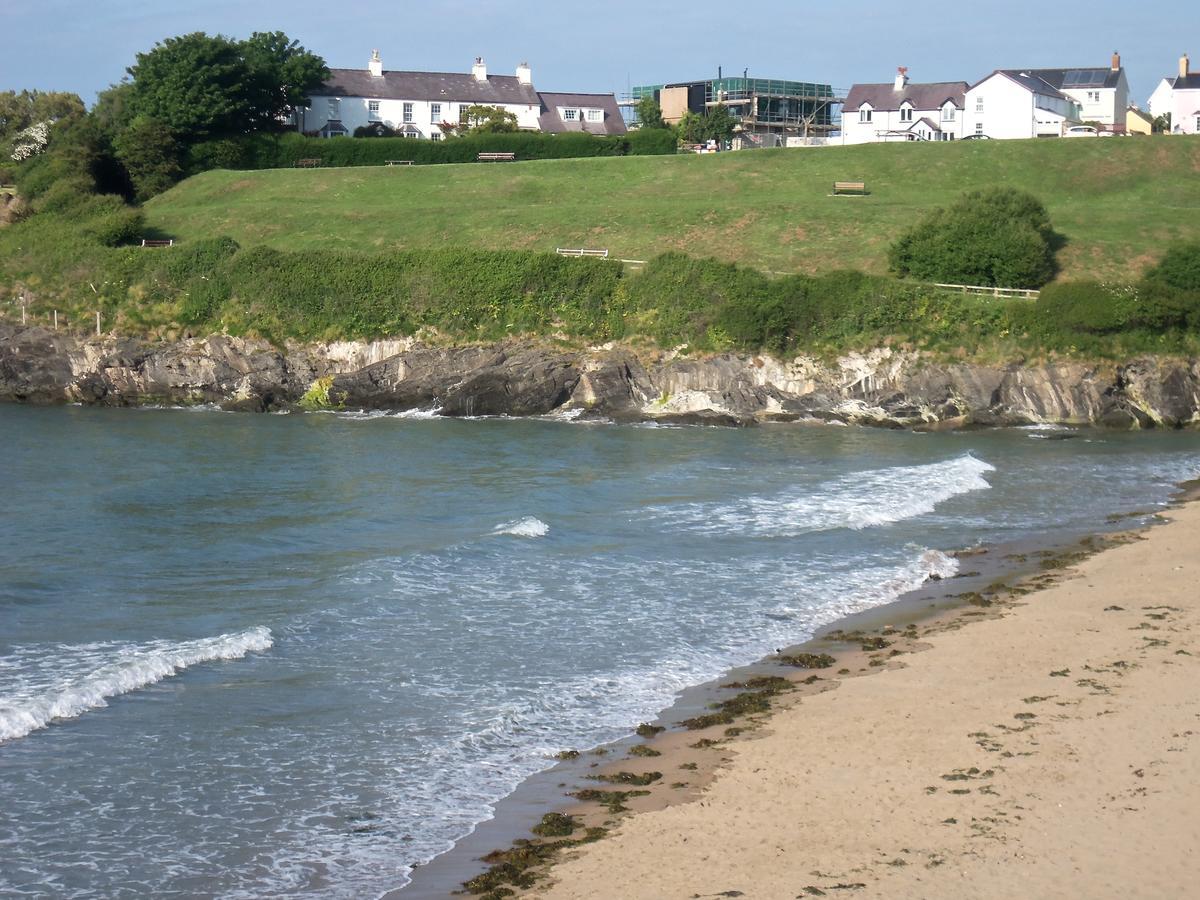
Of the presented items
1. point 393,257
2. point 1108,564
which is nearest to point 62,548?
point 1108,564

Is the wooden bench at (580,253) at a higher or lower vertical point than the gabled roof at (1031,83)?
lower

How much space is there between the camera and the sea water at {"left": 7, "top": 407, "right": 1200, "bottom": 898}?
10570mm

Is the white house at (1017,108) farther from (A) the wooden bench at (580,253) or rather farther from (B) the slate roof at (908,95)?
(A) the wooden bench at (580,253)

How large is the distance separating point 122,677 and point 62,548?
8.46 metres

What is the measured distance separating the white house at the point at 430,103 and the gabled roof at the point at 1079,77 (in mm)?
30371

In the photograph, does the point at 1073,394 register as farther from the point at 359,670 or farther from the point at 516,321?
the point at 359,670

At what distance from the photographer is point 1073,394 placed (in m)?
40.8

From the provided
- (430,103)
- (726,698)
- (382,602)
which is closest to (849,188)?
(430,103)

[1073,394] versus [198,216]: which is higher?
[198,216]

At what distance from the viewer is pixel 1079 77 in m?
82.4

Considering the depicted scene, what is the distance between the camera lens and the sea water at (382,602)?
1057 cm

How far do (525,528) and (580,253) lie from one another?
1164 inches

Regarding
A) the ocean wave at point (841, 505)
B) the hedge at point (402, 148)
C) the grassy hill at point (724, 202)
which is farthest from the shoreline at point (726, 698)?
the hedge at point (402, 148)

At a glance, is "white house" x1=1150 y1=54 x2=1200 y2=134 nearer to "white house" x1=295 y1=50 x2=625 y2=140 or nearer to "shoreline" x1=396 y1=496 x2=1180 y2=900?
"white house" x1=295 y1=50 x2=625 y2=140
